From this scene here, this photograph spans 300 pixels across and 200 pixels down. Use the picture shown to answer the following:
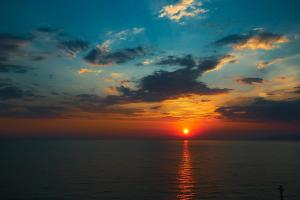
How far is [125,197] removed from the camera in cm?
6975

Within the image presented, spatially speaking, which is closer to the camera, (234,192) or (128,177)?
(234,192)

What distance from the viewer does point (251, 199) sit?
225 feet

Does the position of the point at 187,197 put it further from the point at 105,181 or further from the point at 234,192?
the point at 105,181

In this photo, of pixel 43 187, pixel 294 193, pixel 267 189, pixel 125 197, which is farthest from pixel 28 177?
pixel 294 193

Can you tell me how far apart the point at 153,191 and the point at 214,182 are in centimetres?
2223

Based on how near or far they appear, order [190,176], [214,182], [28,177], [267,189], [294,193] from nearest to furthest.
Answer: [294,193] < [267,189] < [214,182] < [28,177] < [190,176]

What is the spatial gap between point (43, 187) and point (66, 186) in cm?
592

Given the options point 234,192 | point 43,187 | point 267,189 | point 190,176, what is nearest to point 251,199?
point 234,192

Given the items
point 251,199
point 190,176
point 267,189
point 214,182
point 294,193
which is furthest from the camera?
point 190,176

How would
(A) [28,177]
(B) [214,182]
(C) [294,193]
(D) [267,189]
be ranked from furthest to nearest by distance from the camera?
(A) [28,177] < (B) [214,182] < (D) [267,189] < (C) [294,193]

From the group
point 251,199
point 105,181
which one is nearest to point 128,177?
point 105,181

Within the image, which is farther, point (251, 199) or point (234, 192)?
point (234, 192)

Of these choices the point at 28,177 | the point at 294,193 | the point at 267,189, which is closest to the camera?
the point at 294,193

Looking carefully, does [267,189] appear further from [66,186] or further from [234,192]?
[66,186]
